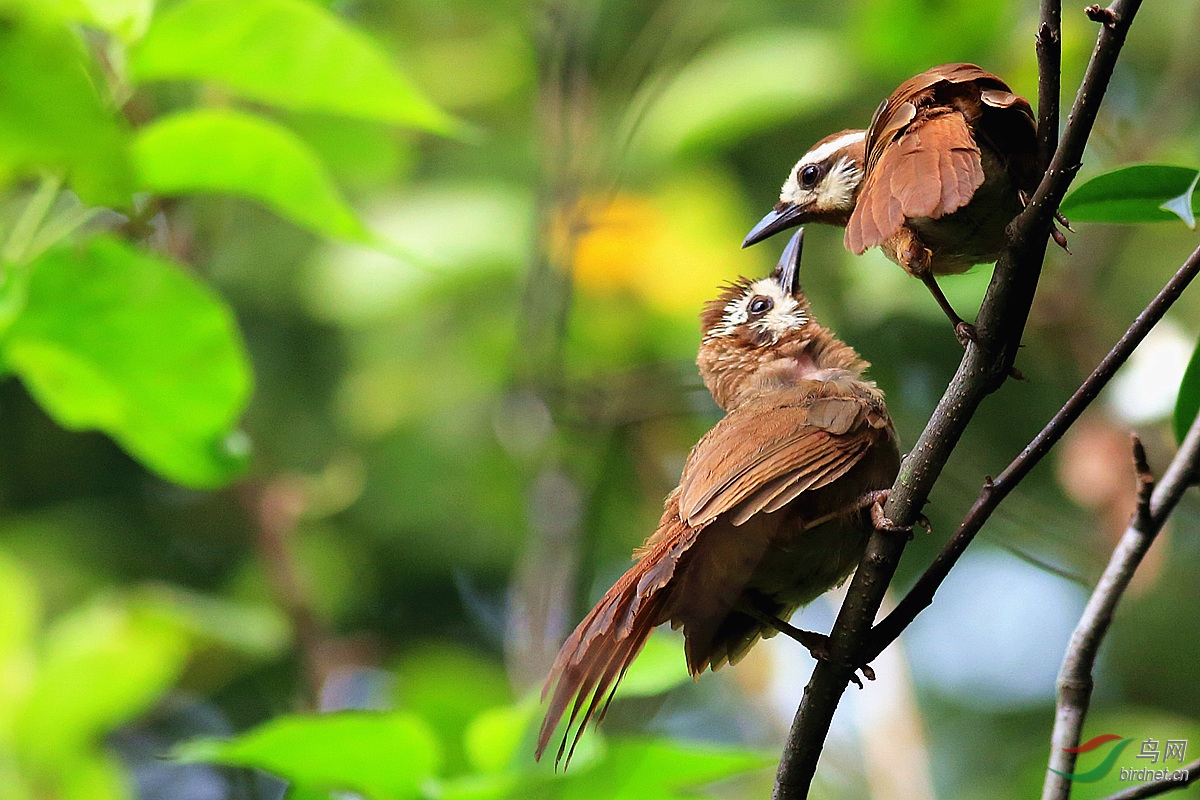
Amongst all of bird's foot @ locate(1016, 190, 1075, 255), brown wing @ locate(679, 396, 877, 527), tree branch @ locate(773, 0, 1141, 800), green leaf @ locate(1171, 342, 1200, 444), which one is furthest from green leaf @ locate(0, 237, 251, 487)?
green leaf @ locate(1171, 342, 1200, 444)

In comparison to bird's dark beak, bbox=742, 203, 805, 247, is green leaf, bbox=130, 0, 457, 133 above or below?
above

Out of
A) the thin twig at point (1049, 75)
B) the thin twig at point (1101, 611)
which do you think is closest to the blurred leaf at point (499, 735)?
the thin twig at point (1101, 611)

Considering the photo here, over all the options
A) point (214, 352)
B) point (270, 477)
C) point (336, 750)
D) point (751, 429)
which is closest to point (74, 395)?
point (214, 352)

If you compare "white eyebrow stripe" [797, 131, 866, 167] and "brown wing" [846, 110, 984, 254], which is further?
"white eyebrow stripe" [797, 131, 866, 167]

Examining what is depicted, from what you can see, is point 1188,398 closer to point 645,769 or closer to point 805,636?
point 805,636

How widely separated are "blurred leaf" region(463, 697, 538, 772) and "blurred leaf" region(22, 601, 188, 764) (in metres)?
1.14

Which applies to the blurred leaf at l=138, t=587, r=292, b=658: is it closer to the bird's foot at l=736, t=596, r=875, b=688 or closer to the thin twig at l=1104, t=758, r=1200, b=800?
the bird's foot at l=736, t=596, r=875, b=688

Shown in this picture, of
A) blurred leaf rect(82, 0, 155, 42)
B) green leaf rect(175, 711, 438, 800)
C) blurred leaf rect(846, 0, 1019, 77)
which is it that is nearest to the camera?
green leaf rect(175, 711, 438, 800)

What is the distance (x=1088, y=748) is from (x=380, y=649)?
2.77 metres

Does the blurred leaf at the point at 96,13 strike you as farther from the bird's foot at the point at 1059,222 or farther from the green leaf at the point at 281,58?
the bird's foot at the point at 1059,222

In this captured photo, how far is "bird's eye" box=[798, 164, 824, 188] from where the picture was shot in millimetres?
2203

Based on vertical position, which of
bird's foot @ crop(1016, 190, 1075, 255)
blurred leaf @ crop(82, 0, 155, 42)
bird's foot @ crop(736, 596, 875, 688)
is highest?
blurred leaf @ crop(82, 0, 155, 42)

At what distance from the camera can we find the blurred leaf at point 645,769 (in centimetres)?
178

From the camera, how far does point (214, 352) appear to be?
2.06 meters
